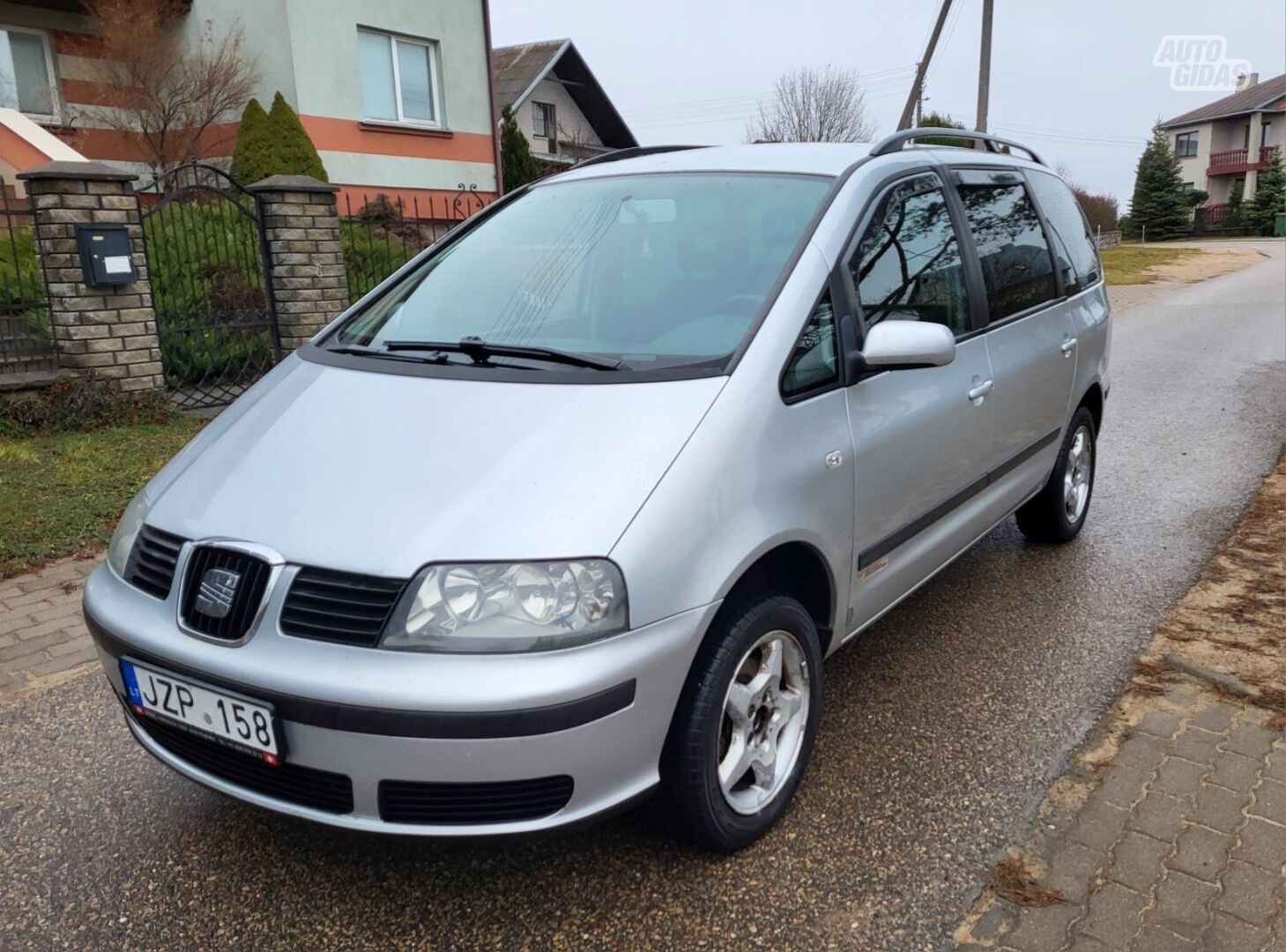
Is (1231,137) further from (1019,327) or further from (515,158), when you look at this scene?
(1019,327)

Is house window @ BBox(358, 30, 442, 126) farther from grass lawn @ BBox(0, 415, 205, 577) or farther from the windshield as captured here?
the windshield

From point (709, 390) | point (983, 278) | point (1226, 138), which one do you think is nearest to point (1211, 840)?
point (709, 390)

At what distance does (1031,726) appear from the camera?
128 inches

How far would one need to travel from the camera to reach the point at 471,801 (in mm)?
2158

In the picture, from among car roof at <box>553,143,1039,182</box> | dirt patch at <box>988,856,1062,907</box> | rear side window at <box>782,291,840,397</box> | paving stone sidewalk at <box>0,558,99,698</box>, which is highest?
car roof at <box>553,143,1039,182</box>

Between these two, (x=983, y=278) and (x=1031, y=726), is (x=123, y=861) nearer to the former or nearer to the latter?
(x=1031, y=726)

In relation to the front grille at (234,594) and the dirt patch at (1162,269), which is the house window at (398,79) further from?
the front grille at (234,594)

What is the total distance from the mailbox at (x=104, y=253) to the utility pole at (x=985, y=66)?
1849cm

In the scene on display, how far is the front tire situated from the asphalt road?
130mm

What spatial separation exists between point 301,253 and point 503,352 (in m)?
6.39

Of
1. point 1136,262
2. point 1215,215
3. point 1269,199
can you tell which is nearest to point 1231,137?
point 1215,215

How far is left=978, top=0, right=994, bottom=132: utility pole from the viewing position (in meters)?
21.2

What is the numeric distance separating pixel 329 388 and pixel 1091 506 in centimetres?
444

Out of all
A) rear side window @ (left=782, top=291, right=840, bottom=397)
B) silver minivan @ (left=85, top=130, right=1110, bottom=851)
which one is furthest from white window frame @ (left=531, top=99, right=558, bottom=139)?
rear side window @ (left=782, top=291, right=840, bottom=397)
